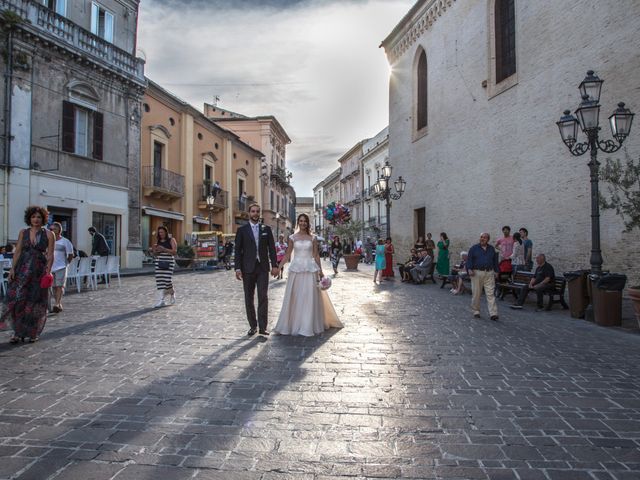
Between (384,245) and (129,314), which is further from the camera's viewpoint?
(384,245)

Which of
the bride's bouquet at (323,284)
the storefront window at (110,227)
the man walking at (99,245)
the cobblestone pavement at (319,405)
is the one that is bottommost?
the cobblestone pavement at (319,405)

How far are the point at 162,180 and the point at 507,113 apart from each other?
55.4 ft

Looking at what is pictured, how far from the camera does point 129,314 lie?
806cm

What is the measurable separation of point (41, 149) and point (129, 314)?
1149cm

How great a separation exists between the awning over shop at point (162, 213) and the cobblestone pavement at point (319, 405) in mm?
17337

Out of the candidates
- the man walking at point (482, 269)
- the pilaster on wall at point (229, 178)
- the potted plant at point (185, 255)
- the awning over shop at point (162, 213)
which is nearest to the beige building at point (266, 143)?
the pilaster on wall at point (229, 178)

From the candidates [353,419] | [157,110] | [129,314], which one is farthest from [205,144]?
[353,419]

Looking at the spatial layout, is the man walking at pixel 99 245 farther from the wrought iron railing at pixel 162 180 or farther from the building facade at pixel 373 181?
the building facade at pixel 373 181

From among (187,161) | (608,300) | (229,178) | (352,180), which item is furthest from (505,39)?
(352,180)

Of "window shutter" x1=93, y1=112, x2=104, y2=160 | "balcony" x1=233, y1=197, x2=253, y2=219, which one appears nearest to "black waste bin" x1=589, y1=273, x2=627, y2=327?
"window shutter" x1=93, y1=112, x2=104, y2=160

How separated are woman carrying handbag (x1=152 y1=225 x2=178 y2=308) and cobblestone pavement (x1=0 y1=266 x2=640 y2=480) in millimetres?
2473

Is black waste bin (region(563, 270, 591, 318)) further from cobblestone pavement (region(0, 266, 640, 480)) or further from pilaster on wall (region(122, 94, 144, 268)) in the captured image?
pilaster on wall (region(122, 94, 144, 268))

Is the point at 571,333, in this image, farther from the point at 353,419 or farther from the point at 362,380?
the point at 353,419

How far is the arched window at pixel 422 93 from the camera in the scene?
22.1m
